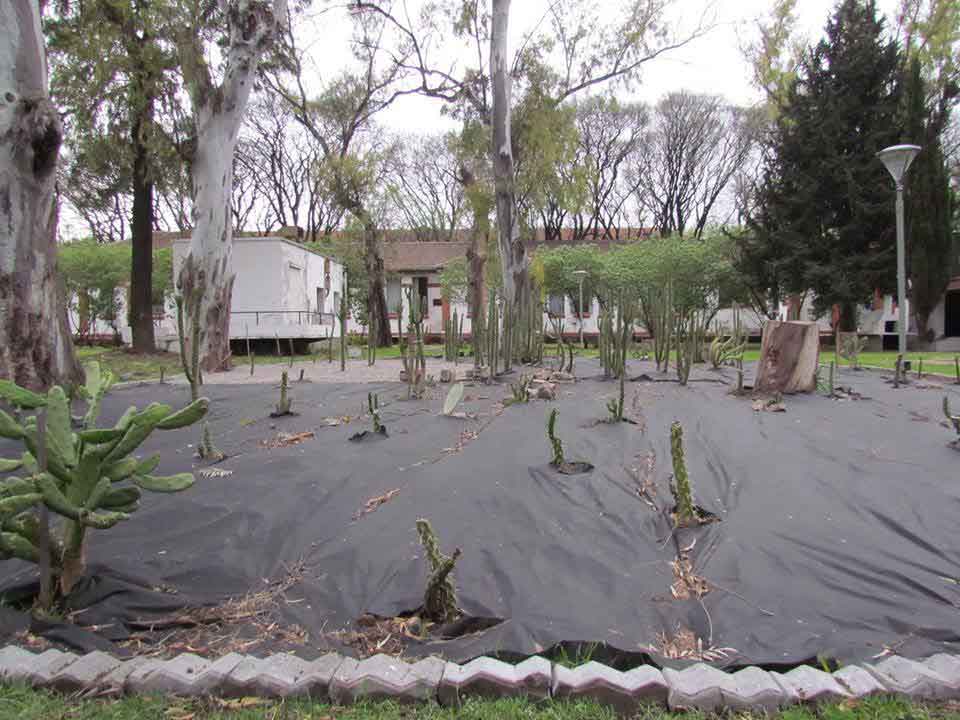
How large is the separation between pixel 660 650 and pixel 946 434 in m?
3.16

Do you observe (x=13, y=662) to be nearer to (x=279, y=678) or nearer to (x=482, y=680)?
(x=279, y=678)

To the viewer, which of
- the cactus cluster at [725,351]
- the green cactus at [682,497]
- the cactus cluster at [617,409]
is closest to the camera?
the green cactus at [682,497]

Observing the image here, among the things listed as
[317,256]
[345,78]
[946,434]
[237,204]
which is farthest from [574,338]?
[946,434]

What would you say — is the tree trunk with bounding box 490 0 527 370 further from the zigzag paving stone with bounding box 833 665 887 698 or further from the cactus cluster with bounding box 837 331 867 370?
the zigzag paving stone with bounding box 833 665 887 698

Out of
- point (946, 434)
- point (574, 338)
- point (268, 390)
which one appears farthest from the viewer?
point (574, 338)

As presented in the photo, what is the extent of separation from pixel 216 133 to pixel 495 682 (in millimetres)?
9875

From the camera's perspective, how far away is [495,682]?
67.1 inches

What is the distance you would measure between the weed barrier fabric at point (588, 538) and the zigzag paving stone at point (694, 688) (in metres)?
0.11

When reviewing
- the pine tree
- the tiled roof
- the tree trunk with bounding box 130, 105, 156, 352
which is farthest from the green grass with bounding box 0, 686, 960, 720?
the tiled roof

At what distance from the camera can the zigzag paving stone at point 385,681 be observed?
1691mm

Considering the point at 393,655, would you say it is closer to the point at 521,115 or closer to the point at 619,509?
the point at 619,509

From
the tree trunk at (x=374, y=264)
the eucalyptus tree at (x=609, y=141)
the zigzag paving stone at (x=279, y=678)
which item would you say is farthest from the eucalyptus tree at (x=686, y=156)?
the zigzag paving stone at (x=279, y=678)

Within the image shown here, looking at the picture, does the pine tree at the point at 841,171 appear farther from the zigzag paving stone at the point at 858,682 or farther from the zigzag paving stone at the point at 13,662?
the zigzag paving stone at the point at 13,662

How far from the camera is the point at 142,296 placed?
1436cm
